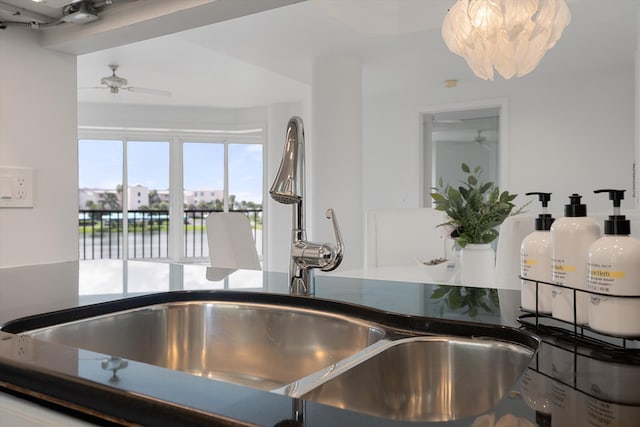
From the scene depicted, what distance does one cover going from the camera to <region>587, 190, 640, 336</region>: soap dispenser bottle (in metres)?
0.71

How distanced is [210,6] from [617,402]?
149 cm

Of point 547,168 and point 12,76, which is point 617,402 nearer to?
point 12,76

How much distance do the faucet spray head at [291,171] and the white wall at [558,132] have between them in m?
4.82

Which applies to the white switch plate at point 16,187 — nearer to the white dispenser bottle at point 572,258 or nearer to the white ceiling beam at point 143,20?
the white ceiling beam at point 143,20

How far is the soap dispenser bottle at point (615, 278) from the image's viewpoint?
0.71 metres

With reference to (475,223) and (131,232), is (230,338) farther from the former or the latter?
(131,232)

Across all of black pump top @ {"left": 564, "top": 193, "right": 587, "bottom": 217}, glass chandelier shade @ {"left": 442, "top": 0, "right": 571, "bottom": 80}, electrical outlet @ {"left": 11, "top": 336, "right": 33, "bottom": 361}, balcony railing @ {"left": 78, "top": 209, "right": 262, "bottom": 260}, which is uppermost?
glass chandelier shade @ {"left": 442, "top": 0, "right": 571, "bottom": 80}

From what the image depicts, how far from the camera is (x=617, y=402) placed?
549 millimetres

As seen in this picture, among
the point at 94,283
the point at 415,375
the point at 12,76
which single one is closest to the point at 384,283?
the point at 415,375

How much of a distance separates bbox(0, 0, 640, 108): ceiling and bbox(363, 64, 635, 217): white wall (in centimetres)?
18

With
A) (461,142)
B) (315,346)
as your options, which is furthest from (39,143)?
(461,142)

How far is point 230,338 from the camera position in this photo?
3.89ft

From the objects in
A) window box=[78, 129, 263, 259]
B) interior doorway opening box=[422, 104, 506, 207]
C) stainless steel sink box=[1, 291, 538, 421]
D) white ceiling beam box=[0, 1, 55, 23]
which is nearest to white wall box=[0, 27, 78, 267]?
white ceiling beam box=[0, 1, 55, 23]

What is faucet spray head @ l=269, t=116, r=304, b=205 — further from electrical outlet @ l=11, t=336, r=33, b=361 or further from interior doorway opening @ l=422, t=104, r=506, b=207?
interior doorway opening @ l=422, t=104, r=506, b=207
